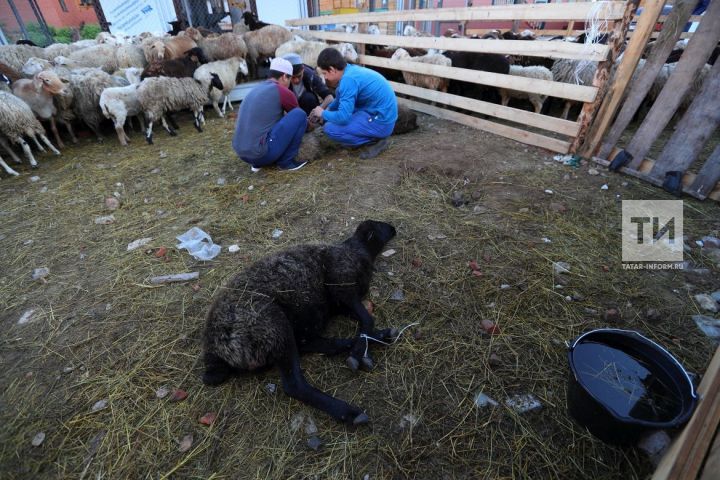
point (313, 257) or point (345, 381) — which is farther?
point (313, 257)

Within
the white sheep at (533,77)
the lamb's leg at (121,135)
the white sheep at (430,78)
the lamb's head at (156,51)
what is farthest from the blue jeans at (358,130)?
the lamb's head at (156,51)

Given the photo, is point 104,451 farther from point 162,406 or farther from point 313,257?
point 313,257

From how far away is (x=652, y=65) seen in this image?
3906 millimetres

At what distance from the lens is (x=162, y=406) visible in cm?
205

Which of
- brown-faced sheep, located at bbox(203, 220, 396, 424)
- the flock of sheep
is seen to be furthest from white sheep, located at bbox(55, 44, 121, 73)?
brown-faced sheep, located at bbox(203, 220, 396, 424)

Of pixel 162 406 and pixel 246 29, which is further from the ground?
pixel 246 29

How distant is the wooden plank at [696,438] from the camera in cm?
116

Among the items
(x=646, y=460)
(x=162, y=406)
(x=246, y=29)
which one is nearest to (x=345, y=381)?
(x=162, y=406)

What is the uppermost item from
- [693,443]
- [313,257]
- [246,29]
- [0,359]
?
[246,29]

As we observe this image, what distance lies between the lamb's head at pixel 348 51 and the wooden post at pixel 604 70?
5872 mm

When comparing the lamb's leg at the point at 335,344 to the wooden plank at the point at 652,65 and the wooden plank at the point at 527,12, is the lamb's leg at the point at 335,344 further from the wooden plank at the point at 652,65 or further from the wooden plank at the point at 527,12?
the wooden plank at the point at 527,12

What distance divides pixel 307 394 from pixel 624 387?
5.89 ft

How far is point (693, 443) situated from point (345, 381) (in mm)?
1651

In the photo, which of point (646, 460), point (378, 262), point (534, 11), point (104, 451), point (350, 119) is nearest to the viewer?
point (646, 460)
